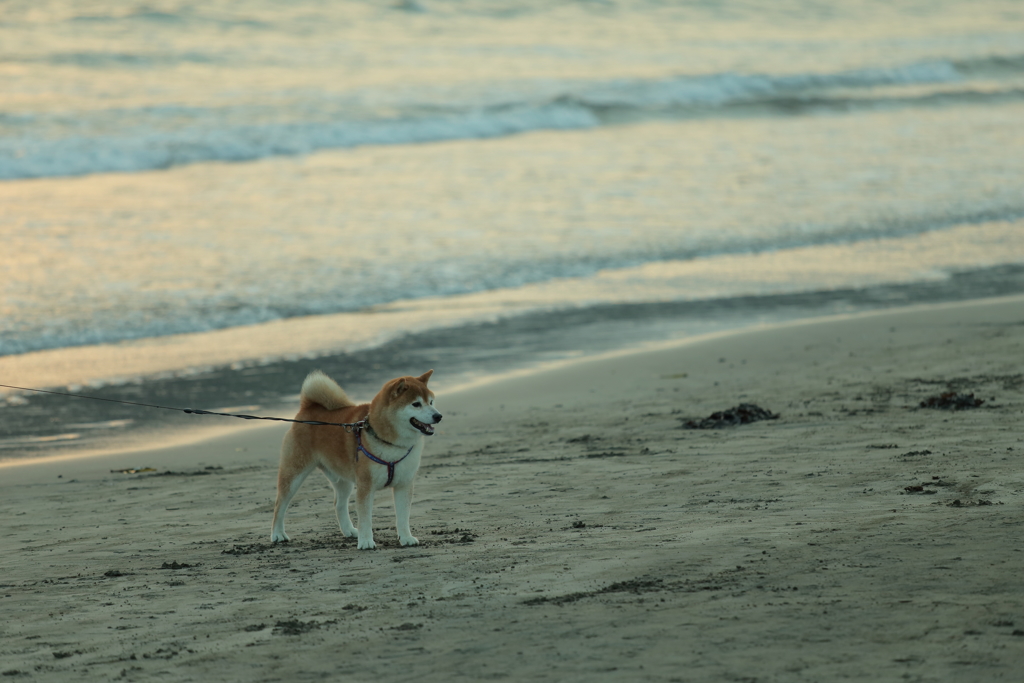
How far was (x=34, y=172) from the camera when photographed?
77.8 feet

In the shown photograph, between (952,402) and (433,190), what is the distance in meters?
15.1

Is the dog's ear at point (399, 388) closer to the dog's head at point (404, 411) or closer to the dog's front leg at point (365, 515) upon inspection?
the dog's head at point (404, 411)

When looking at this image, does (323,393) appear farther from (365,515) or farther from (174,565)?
(174,565)

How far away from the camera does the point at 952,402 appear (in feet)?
25.6

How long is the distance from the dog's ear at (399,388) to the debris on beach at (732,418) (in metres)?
3.10

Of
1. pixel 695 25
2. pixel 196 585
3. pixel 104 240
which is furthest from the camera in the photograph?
pixel 695 25

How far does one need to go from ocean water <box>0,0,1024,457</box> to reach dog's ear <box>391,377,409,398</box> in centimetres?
440

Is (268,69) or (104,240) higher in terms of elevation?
(268,69)

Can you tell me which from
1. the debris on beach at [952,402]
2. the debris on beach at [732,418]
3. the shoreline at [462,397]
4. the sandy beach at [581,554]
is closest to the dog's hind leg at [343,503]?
the sandy beach at [581,554]

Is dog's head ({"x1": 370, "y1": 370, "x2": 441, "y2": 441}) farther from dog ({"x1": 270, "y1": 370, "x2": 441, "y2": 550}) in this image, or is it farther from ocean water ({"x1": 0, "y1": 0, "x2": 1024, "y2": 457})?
ocean water ({"x1": 0, "y1": 0, "x2": 1024, "y2": 457})

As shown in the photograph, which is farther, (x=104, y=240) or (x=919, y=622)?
(x=104, y=240)

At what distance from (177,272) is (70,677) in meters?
11.1

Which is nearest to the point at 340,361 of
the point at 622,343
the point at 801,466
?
the point at 622,343

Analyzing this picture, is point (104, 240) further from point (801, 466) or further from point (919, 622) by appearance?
point (919, 622)
